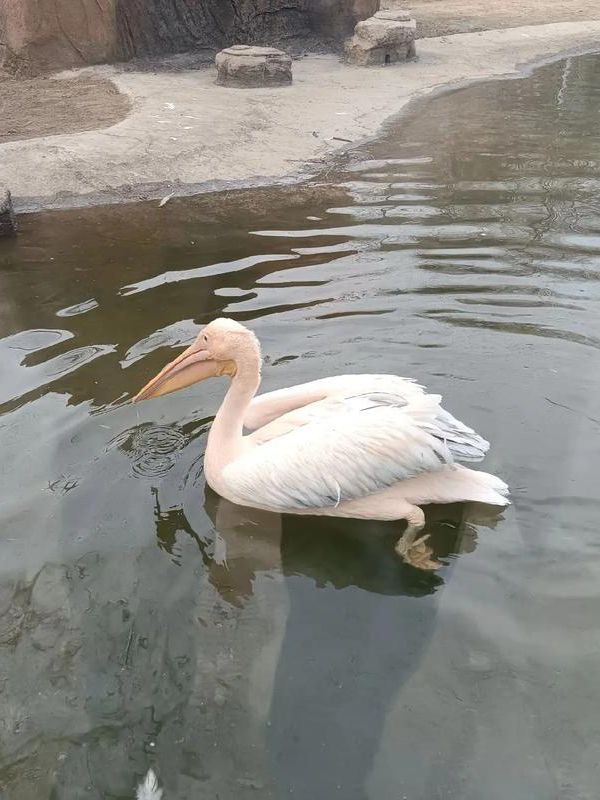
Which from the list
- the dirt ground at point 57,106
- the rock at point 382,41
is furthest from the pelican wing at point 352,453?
the rock at point 382,41

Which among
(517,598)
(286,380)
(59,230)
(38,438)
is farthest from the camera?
(59,230)

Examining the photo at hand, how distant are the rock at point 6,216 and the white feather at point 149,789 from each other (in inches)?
162

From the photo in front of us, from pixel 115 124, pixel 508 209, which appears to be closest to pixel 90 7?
pixel 115 124

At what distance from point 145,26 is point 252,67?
2.06 meters

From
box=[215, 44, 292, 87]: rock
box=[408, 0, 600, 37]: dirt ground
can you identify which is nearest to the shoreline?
box=[215, 44, 292, 87]: rock

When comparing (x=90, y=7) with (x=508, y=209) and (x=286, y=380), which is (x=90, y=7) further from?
(x=286, y=380)

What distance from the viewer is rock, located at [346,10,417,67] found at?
985 cm

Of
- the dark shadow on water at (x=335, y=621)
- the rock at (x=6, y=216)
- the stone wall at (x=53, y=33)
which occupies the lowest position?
the dark shadow on water at (x=335, y=621)

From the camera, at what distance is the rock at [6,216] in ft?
17.0

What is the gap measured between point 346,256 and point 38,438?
2318 millimetres

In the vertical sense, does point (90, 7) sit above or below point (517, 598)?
above

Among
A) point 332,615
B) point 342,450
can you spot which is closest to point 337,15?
point 342,450

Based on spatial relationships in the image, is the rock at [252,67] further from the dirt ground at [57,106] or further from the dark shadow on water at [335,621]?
the dark shadow on water at [335,621]

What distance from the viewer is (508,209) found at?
5.47 metres
